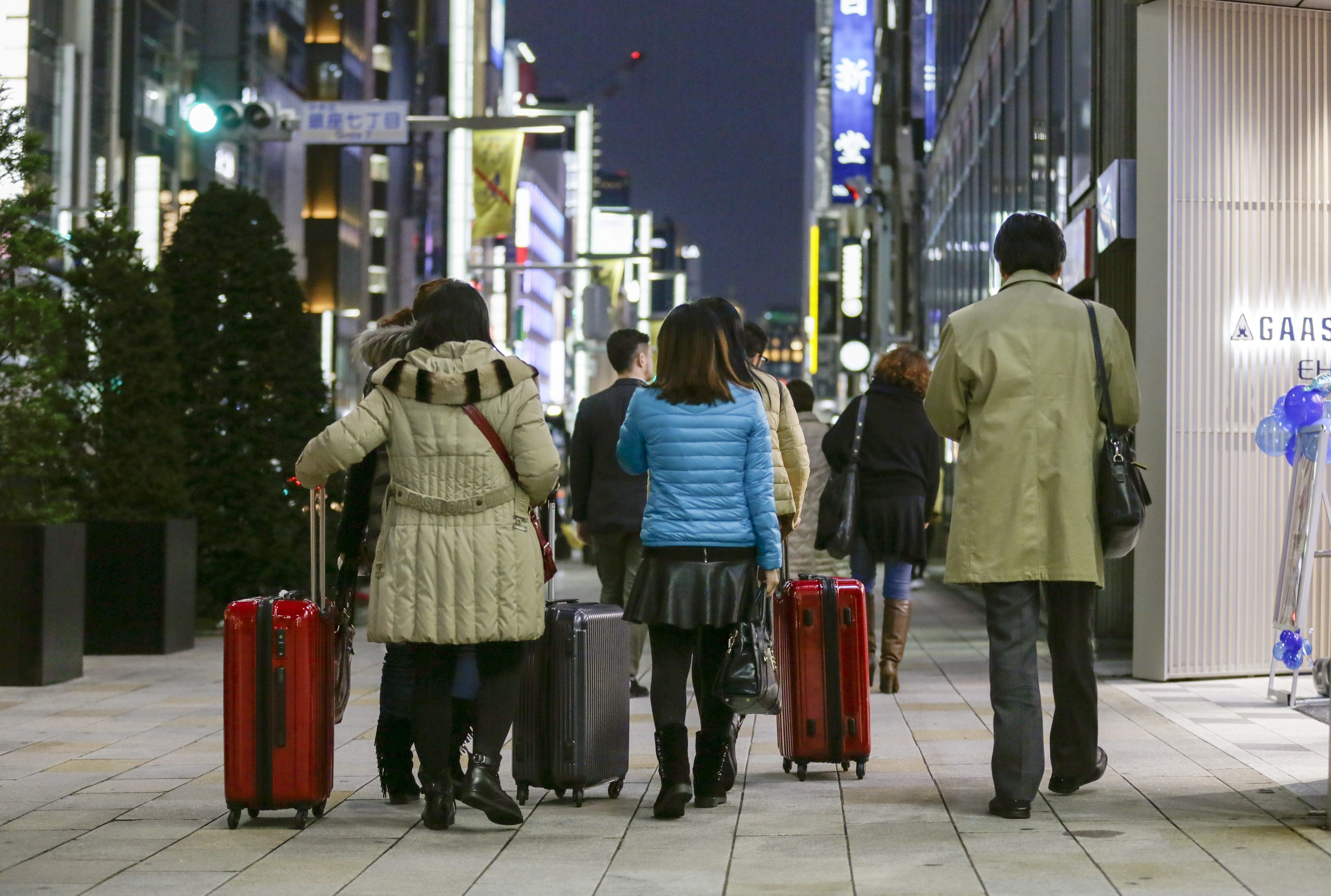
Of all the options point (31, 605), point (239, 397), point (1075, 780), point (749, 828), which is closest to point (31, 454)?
point (31, 605)

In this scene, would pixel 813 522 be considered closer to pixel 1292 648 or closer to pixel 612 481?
pixel 612 481

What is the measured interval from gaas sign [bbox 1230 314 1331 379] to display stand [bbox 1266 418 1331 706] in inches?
49.8

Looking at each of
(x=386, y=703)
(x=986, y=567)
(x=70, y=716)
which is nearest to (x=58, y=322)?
(x=70, y=716)

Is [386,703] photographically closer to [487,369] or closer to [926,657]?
[487,369]

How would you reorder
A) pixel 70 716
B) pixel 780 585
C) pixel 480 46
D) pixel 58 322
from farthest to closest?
pixel 480 46
pixel 58 322
pixel 70 716
pixel 780 585

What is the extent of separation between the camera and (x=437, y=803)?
6090mm

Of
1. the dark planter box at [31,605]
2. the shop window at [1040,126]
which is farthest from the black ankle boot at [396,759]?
the shop window at [1040,126]

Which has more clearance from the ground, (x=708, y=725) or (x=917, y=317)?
(x=917, y=317)

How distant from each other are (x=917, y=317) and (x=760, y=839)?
111ft

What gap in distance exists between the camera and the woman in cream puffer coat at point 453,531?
19.5 ft

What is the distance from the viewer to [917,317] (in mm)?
38969

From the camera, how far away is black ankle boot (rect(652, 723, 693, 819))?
20.4ft

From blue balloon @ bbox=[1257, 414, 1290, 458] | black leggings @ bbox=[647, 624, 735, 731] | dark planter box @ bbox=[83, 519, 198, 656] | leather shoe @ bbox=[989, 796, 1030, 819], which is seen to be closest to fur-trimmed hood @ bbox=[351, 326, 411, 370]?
black leggings @ bbox=[647, 624, 735, 731]

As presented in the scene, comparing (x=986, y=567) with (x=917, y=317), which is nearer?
(x=986, y=567)
